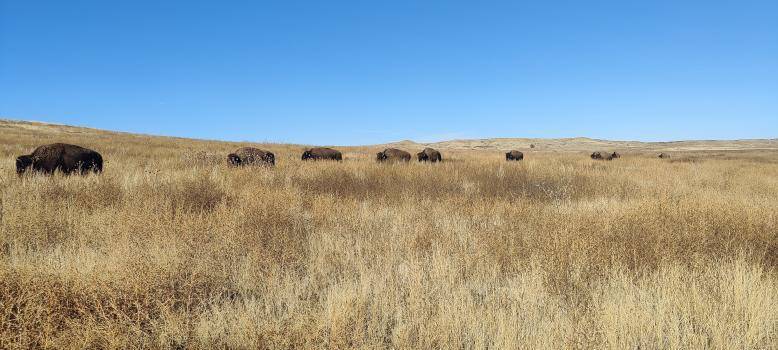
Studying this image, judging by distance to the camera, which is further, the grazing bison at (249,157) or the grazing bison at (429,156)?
the grazing bison at (429,156)

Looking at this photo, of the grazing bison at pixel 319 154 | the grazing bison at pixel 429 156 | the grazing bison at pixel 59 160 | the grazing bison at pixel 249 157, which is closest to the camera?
the grazing bison at pixel 59 160

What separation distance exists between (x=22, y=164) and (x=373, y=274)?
10.5 meters

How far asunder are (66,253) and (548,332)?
463cm

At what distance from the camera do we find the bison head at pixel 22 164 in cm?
886

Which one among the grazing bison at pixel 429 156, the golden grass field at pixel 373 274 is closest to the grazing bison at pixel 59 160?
the golden grass field at pixel 373 274

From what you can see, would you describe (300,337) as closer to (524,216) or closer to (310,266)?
(310,266)

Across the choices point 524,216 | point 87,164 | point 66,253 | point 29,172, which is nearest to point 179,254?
point 66,253

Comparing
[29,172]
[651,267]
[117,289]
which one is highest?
[29,172]

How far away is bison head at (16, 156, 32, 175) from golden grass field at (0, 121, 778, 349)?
8.16 ft

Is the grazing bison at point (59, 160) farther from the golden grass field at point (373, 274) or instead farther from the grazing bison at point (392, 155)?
the grazing bison at point (392, 155)

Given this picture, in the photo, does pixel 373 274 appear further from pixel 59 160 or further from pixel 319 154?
pixel 319 154

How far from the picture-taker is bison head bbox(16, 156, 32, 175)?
8858mm

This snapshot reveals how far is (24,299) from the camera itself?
2514 millimetres

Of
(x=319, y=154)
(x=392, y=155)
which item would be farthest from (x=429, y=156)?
(x=319, y=154)
